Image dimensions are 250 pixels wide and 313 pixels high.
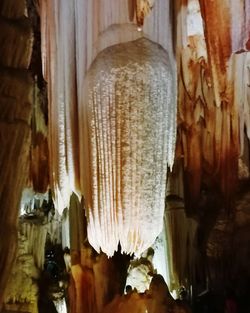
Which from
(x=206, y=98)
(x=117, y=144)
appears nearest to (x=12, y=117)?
(x=117, y=144)

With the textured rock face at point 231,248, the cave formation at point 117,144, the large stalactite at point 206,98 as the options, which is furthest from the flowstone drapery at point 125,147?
the textured rock face at point 231,248

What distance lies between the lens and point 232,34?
5117 millimetres

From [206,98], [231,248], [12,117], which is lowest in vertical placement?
[231,248]

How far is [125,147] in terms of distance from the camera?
4.55 meters

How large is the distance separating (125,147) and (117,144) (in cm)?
5

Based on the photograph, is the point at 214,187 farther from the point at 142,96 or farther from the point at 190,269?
the point at 142,96

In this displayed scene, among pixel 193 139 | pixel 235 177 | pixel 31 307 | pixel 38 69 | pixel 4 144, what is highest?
pixel 38 69

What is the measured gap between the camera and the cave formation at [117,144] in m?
4.08

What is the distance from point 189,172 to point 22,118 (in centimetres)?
343

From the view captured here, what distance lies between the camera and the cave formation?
4.08 m

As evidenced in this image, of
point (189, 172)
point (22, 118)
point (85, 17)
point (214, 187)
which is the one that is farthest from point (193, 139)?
point (22, 118)

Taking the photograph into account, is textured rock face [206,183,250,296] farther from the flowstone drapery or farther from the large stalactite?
the flowstone drapery

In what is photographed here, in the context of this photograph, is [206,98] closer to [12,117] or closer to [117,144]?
[117,144]

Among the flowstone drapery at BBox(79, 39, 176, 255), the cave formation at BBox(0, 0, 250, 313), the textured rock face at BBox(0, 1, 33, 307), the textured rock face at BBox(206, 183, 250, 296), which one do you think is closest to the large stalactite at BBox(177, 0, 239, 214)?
the cave formation at BBox(0, 0, 250, 313)
